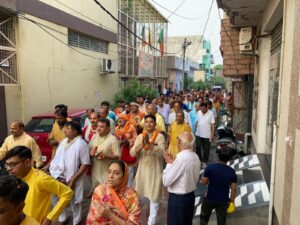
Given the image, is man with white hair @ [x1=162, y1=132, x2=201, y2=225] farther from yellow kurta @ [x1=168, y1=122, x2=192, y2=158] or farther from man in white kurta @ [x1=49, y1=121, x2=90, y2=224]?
yellow kurta @ [x1=168, y1=122, x2=192, y2=158]

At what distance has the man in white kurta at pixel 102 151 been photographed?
4570mm

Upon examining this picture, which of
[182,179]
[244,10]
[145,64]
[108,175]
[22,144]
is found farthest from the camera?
[145,64]

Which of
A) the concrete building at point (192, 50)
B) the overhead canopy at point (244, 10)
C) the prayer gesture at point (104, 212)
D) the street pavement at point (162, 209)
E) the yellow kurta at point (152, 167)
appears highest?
the concrete building at point (192, 50)

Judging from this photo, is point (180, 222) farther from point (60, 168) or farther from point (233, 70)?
point (233, 70)

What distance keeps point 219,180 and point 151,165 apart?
107 centimetres

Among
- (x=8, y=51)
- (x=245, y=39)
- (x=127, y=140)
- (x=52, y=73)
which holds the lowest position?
(x=127, y=140)

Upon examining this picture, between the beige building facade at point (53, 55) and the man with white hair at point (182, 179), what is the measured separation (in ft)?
24.1

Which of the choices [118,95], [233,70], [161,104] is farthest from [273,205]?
[118,95]

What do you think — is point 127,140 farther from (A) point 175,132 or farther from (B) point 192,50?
(B) point 192,50

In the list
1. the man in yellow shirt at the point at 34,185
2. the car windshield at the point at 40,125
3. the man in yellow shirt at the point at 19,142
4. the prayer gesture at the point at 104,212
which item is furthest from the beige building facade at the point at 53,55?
the prayer gesture at the point at 104,212

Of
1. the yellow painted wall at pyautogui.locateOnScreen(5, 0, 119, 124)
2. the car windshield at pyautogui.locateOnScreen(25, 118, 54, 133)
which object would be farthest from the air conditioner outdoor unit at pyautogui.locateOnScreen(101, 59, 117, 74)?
the car windshield at pyautogui.locateOnScreen(25, 118, 54, 133)

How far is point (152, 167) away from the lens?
178 inches

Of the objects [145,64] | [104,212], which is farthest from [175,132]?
[145,64]

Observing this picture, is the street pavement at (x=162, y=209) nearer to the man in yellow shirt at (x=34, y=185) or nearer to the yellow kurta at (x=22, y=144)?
the yellow kurta at (x=22, y=144)
